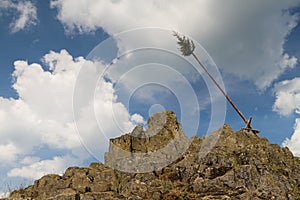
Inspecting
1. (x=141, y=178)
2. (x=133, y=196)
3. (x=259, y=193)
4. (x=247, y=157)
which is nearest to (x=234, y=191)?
(x=259, y=193)

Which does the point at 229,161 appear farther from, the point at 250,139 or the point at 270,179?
the point at 250,139

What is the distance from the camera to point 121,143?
91.7 m

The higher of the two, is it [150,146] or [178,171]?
[150,146]

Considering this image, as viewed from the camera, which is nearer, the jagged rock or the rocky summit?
the rocky summit

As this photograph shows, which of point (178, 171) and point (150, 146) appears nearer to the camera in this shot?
point (178, 171)

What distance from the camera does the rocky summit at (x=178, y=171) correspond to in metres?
60.1

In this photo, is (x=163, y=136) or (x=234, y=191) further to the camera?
(x=163, y=136)

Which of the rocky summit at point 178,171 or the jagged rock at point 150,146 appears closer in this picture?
the rocky summit at point 178,171

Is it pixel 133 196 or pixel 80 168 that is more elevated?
pixel 80 168

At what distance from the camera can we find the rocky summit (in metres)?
60.1

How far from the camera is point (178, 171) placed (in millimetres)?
72250

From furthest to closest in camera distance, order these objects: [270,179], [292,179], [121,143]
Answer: [121,143] → [292,179] → [270,179]

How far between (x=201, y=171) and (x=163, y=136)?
88.1ft

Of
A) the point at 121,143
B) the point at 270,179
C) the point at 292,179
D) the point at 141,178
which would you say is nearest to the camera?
the point at 270,179
